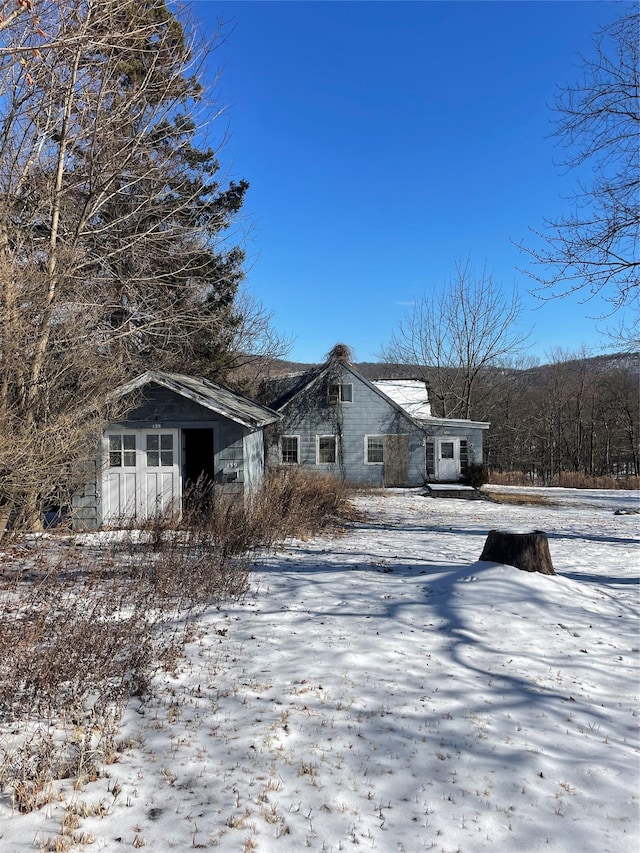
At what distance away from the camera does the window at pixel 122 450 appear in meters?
12.7

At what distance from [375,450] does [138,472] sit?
13.8 metres

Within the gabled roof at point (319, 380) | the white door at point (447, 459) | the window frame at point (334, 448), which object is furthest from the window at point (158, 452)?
the white door at point (447, 459)

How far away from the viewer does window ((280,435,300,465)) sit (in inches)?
992

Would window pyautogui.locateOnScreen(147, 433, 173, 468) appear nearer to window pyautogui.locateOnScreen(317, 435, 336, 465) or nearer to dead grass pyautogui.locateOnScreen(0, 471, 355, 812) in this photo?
dead grass pyautogui.locateOnScreen(0, 471, 355, 812)

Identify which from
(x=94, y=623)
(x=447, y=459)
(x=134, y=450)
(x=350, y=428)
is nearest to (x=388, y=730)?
(x=94, y=623)

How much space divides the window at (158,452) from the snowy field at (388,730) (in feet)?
20.7

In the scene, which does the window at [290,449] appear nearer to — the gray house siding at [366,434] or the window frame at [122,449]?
the gray house siding at [366,434]

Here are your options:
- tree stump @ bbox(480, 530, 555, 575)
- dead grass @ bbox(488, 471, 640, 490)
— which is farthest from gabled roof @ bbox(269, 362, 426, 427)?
tree stump @ bbox(480, 530, 555, 575)

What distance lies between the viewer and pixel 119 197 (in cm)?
1278

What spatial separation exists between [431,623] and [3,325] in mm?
6747

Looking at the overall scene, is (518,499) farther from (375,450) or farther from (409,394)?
(409,394)

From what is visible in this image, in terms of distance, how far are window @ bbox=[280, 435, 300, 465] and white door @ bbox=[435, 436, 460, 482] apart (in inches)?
257

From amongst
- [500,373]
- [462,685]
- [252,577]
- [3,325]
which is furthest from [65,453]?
[500,373]

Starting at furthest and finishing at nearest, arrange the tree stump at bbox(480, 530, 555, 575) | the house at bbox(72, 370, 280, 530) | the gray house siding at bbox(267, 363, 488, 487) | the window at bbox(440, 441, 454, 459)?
1. the window at bbox(440, 441, 454, 459)
2. the gray house siding at bbox(267, 363, 488, 487)
3. the house at bbox(72, 370, 280, 530)
4. the tree stump at bbox(480, 530, 555, 575)
